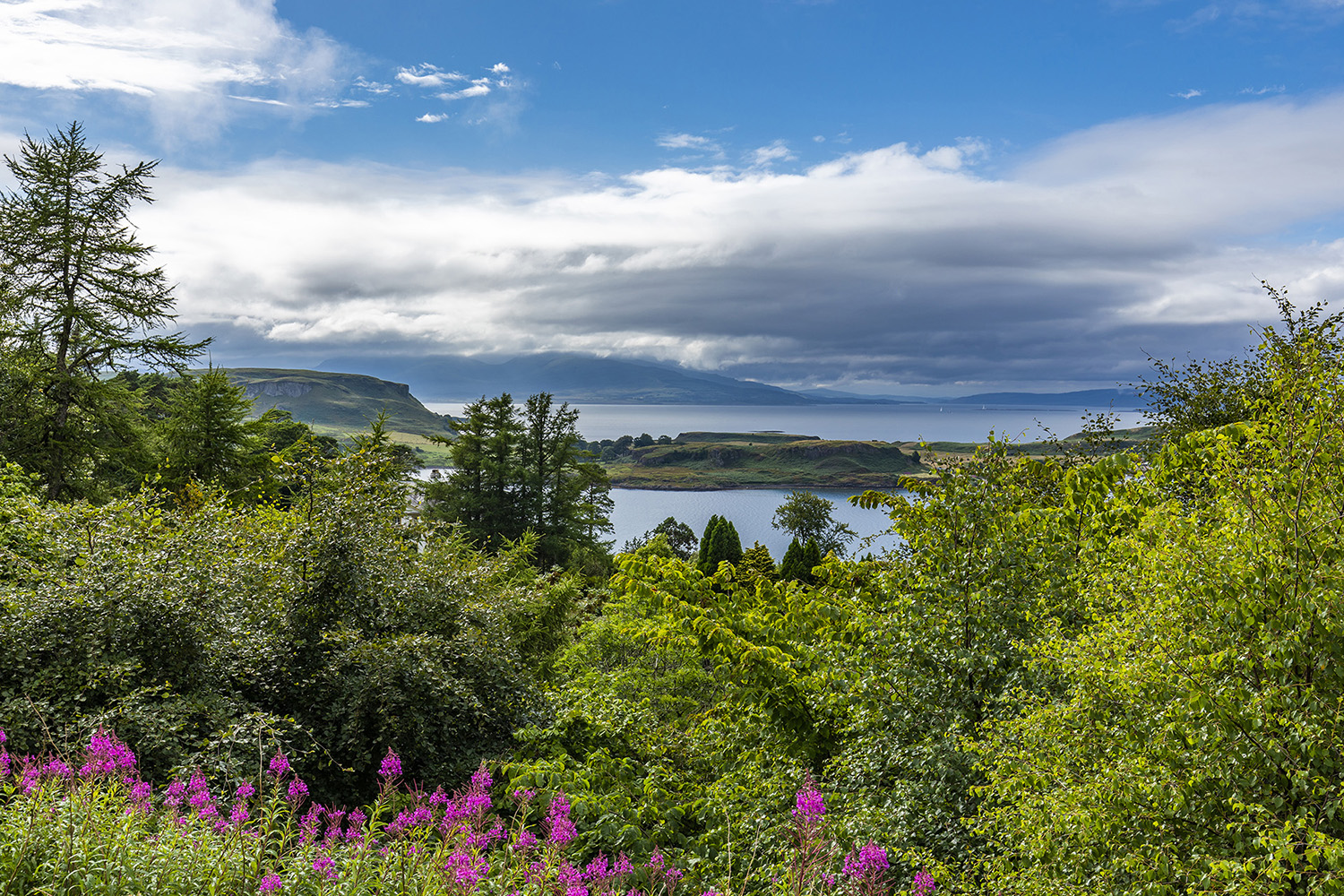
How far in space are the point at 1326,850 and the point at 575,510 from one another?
115ft

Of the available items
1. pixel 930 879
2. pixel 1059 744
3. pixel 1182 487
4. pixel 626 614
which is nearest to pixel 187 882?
pixel 930 879

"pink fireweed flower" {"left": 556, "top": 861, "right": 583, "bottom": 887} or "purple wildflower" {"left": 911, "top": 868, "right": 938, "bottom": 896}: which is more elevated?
"pink fireweed flower" {"left": 556, "top": 861, "right": 583, "bottom": 887}

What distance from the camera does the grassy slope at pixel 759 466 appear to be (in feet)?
421

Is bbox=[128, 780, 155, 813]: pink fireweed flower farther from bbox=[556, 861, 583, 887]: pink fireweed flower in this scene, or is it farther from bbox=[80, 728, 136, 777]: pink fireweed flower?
bbox=[556, 861, 583, 887]: pink fireweed flower

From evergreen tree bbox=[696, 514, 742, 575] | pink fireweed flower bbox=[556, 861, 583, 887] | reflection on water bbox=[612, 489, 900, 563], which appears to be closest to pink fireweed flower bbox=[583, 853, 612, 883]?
pink fireweed flower bbox=[556, 861, 583, 887]

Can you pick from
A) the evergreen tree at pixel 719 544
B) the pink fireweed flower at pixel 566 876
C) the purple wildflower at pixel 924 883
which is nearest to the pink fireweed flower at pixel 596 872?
the pink fireweed flower at pixel 566 876

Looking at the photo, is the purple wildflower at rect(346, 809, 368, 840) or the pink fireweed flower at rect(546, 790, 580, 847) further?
the purple wildflower at rect(346, 809, 368, 840)

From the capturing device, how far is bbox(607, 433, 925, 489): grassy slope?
421 feet

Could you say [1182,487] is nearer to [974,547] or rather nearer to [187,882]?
[974,547]

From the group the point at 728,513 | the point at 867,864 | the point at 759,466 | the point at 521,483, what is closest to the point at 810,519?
the point at 521,483

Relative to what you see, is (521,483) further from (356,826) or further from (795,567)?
(356,826)

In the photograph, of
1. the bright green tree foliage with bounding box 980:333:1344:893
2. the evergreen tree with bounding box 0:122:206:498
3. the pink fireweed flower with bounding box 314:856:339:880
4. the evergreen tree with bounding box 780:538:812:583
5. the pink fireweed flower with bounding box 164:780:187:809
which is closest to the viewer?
the bright green tree foliage with bounding box 980:333:1344:893

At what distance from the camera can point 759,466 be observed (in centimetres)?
14262

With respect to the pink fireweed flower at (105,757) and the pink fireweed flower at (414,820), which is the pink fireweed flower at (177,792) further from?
the pink fireweed flower at (414,820)
